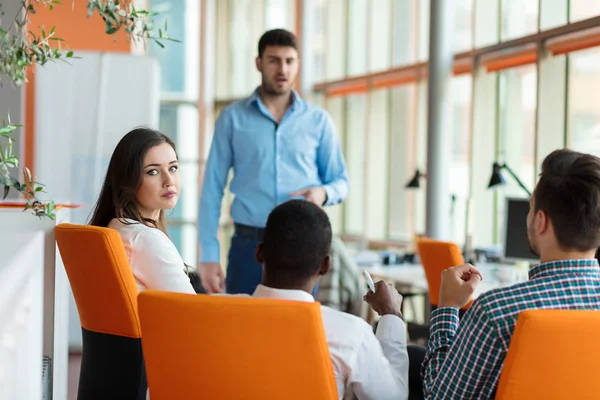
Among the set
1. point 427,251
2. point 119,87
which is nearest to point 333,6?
point 119,87

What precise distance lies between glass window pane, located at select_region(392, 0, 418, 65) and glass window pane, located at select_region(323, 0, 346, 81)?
1.09m

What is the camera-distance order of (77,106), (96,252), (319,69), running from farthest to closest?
(319,69) → (77,106) → (96,252)

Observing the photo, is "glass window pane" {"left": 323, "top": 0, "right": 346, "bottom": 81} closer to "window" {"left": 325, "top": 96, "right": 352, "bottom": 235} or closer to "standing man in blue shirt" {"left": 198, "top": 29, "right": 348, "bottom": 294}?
"window" {"left": 325, "top": 96, "right": 352, "bottom": 235}

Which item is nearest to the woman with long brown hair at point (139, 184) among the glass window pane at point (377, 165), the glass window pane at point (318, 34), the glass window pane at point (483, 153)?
the glass window pane at point (483, 153)

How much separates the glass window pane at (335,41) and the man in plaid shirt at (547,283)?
7489mm

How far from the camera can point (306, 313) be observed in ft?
5.76

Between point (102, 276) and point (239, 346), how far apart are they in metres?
0.69

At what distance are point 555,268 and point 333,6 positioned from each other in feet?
25.6

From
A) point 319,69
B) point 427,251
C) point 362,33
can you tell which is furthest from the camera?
point 319,69

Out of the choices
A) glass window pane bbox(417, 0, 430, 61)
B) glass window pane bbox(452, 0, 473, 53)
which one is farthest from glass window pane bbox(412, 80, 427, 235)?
glass window pane bbox(452, 0, 473, 53)

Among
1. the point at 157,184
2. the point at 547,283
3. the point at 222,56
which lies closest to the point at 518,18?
the point at 157,184

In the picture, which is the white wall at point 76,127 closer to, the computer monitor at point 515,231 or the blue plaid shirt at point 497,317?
the computer monitor at point 515,231

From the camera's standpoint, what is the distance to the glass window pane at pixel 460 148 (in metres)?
7.27

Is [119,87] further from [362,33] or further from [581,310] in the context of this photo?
[581,310]
